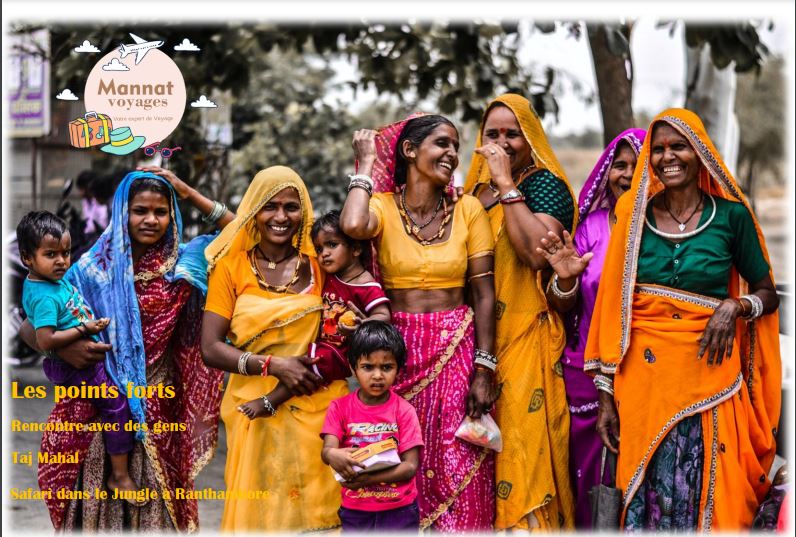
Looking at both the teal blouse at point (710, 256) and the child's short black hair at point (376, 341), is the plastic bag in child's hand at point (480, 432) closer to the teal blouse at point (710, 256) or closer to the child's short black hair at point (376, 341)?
the child's short black hair at point (376, 341)

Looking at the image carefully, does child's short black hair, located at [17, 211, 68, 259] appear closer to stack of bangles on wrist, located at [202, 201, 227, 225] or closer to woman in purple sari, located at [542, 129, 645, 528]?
stack of bangles on wrist, located at [202, 201, 227, 225]

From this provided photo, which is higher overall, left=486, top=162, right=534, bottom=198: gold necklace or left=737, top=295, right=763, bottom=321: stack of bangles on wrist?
left=486, top=162, right=534, bottom=198: gold necklace

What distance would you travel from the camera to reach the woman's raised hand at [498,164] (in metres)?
3.83

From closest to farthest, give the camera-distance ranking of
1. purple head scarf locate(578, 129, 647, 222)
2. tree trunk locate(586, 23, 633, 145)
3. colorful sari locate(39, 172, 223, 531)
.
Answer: colorful sari locate(39, 172, 223, 531)
purple head scarf locate(578, 129, 647, 222)
tree trunk locate(586, 23, 633, 145)

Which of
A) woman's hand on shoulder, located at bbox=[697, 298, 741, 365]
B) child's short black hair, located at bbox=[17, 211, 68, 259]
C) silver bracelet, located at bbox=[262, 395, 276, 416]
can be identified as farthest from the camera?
silver bracelet, located at bbox=[262, 395, 276, 416]

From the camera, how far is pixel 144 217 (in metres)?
3.97

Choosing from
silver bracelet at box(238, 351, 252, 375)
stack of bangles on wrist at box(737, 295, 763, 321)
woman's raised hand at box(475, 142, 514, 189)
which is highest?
woman's raised hand at box(475, 142, 514, 189)

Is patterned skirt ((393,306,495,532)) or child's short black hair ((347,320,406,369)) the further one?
patterned skirt ((393,306,495,532))

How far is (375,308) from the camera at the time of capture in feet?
12.3

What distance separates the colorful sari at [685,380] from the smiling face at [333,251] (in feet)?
3.49

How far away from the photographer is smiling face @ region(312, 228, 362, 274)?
3.82 m

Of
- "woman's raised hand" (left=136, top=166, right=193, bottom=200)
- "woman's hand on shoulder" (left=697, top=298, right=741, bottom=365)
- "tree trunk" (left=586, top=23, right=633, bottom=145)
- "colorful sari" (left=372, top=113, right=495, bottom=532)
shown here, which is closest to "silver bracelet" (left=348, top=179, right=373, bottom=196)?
"colorful sari" (left=372, top=113, right=495, bottom=532)

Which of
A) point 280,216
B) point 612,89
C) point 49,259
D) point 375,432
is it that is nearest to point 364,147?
point 280,216

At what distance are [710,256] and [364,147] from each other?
59.1 inches
